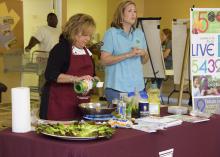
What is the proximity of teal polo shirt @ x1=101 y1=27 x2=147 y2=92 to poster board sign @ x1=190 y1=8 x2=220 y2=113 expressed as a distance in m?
0.55

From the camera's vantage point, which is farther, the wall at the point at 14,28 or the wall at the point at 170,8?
the wall at the point at 170,8

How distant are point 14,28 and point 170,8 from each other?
3.58m

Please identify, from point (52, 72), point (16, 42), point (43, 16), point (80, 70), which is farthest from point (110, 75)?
point (43, 16)

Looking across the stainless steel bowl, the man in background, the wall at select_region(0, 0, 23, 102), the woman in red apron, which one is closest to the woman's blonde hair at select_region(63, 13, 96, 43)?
the woman in red apron

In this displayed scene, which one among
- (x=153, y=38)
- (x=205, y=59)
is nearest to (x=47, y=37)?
(x=153, y=38)

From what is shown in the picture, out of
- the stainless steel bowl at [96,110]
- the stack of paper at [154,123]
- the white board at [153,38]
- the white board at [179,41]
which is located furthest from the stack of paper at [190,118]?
the white board at [153,38]

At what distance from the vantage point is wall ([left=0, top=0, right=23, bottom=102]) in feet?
23.0

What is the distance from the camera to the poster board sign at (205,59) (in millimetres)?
3469

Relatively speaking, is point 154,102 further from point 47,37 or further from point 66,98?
point 47,37

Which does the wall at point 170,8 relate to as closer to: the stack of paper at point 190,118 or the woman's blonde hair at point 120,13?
the woman's blonde hair at point 120,13

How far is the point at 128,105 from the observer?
8.11 ft

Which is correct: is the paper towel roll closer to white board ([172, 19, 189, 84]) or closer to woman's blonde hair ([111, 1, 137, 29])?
woman's blonde hair ([111, 1, 137, 29])

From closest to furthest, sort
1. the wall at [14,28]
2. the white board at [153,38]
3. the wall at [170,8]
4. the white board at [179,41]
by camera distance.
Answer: the white board at [179,41]
the white board at [153,38]
the wall at [14,28]
the wall at [170,8]

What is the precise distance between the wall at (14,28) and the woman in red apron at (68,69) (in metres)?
4.45
